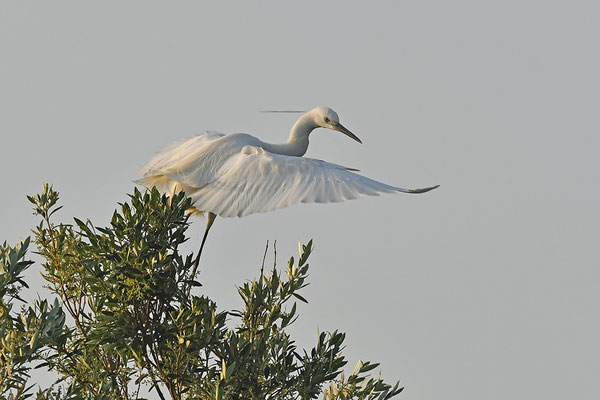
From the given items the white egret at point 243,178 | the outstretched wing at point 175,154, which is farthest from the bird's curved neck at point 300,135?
the outstretched wing at point 175,154

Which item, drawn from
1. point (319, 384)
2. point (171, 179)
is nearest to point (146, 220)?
point (319, 384)

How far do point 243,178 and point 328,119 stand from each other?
2.11 metres

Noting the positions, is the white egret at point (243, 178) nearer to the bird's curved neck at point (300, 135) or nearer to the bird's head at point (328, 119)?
the bird's curved neck at point (300, 135)

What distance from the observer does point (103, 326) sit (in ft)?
17.4

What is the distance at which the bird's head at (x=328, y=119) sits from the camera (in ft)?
30.0

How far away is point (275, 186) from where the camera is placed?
23.2ft

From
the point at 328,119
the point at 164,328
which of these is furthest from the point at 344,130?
the point at 164,328

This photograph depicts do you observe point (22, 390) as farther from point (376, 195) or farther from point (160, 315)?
point (376, 195)

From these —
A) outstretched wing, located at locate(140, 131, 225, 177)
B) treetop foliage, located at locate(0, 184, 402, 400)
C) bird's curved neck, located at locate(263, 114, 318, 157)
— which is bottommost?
treetop foliage, located at locate(0, 184, 402, 400)

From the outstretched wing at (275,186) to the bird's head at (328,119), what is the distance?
5.59 feet

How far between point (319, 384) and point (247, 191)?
2.06 meters

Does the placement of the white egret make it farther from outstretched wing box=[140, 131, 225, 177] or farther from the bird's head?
the bird's head

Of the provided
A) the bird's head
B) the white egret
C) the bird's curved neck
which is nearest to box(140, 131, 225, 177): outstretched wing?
the white egret

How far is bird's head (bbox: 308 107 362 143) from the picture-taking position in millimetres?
9141
